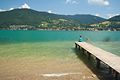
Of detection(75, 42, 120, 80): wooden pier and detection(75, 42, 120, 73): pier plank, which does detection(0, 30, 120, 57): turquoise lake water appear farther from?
detection(75, 42, 120, 80): wooden pier

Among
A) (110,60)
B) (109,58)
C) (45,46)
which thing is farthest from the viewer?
(45,46)

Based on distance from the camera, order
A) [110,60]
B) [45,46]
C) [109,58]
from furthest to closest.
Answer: [45,46] < [109,58] < [110,60]

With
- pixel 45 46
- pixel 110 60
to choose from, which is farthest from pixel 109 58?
pixel 45 46

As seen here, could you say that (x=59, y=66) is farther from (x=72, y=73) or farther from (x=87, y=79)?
(x=87, y=79)

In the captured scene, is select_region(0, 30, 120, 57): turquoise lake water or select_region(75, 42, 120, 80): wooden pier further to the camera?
select_region(0, 30, 120, 57): turquoise lake water

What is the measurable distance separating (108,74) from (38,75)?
5.11m

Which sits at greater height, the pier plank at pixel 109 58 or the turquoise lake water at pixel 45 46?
the pier plank at pixel 109 58

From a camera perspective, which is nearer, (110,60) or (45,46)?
(110,60)

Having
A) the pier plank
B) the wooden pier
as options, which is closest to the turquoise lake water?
the pier plank

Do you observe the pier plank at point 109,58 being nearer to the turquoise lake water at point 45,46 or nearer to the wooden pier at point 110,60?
the wooden pier at point 110,60

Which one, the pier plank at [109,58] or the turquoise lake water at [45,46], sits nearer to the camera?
the pier plank at [109,58]

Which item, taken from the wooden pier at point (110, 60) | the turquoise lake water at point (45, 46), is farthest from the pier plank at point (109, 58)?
the turquoise lake water at point (45, 46)

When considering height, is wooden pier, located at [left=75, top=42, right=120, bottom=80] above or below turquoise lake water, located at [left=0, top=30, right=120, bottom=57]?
above

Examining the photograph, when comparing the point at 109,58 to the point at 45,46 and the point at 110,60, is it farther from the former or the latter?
the point at 45,46
